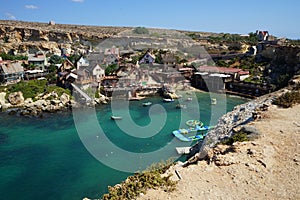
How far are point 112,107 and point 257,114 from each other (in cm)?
1949

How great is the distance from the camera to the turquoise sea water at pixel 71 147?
1339cm

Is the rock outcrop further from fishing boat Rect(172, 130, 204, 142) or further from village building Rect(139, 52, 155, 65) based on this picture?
village building Rect(139, 52, 155, 65)

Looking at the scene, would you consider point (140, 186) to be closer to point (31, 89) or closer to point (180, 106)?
point (180, 106)

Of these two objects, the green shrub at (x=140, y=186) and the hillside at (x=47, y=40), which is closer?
the green shrub at (x=140, y=186)

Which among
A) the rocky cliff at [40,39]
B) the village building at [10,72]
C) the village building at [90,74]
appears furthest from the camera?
the rocky cliff at [40,39]

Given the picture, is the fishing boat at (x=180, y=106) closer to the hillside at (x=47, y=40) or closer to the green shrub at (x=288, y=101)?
the green shrub at (x=288, y=101)

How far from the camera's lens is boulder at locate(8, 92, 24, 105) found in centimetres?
2795

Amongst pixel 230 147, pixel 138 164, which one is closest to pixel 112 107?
pixel 138 164

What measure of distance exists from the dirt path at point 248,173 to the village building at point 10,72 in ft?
104

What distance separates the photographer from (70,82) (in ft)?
103

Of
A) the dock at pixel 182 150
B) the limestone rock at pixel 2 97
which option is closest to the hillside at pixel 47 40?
the limestone rock at pixel 2 97

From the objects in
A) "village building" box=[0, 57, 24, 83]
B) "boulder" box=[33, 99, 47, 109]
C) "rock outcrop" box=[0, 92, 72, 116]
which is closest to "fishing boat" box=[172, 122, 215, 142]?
"rock outcrop" box=[0, 92, 72, 116]

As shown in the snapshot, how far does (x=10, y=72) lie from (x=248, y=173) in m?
33.5

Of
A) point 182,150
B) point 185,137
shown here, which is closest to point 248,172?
point 182,150
